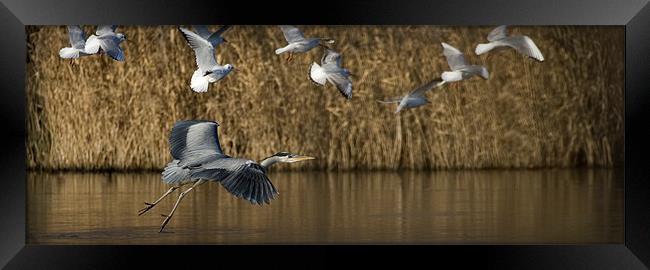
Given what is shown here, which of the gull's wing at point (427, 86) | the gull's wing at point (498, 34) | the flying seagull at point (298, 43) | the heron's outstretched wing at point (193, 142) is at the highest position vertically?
the gull's wing at point (498, 34)

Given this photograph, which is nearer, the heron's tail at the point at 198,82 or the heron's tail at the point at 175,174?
the heron's tail at the point at 175,174

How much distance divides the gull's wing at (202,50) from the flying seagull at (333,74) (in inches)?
24.1

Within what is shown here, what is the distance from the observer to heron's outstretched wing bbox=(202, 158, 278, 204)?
14.9 ft

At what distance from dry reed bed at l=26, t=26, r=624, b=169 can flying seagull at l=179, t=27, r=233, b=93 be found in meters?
2.33

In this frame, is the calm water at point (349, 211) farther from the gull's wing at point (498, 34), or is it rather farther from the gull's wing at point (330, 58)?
the gull's wing at point (498, 34)

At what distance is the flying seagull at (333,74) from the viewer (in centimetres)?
636

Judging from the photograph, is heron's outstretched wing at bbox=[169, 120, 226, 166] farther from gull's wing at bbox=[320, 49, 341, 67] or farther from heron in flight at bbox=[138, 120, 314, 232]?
gull's wing at bbox=[320, 49, 341, 67]

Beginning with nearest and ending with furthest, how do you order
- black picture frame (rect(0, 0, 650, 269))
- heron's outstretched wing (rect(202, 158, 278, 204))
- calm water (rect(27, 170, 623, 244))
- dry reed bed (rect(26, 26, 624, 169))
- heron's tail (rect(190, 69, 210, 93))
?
black picture frame (rect(0, 0, 650, 269))
heron's outstretched wing (rect(202, 158, 278, 204))
calm water (rect(27, 170, 623, 244))
heron's tail (rect(190, 69, 210, 93))
dry reed bed (rect(26, 26, 624, 169))

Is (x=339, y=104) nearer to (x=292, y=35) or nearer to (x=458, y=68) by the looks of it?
(x=458, y=68)

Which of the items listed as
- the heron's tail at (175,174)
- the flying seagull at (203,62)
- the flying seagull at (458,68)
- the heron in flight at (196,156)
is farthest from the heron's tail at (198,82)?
the flying seagull at (458,68)

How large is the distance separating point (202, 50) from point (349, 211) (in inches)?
39.5

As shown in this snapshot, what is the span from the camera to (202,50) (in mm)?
5988

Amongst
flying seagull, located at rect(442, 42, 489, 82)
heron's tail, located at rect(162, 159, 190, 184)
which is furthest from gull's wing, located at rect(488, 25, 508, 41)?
heron's tail, located at rect(162, 159, 190, 184)
